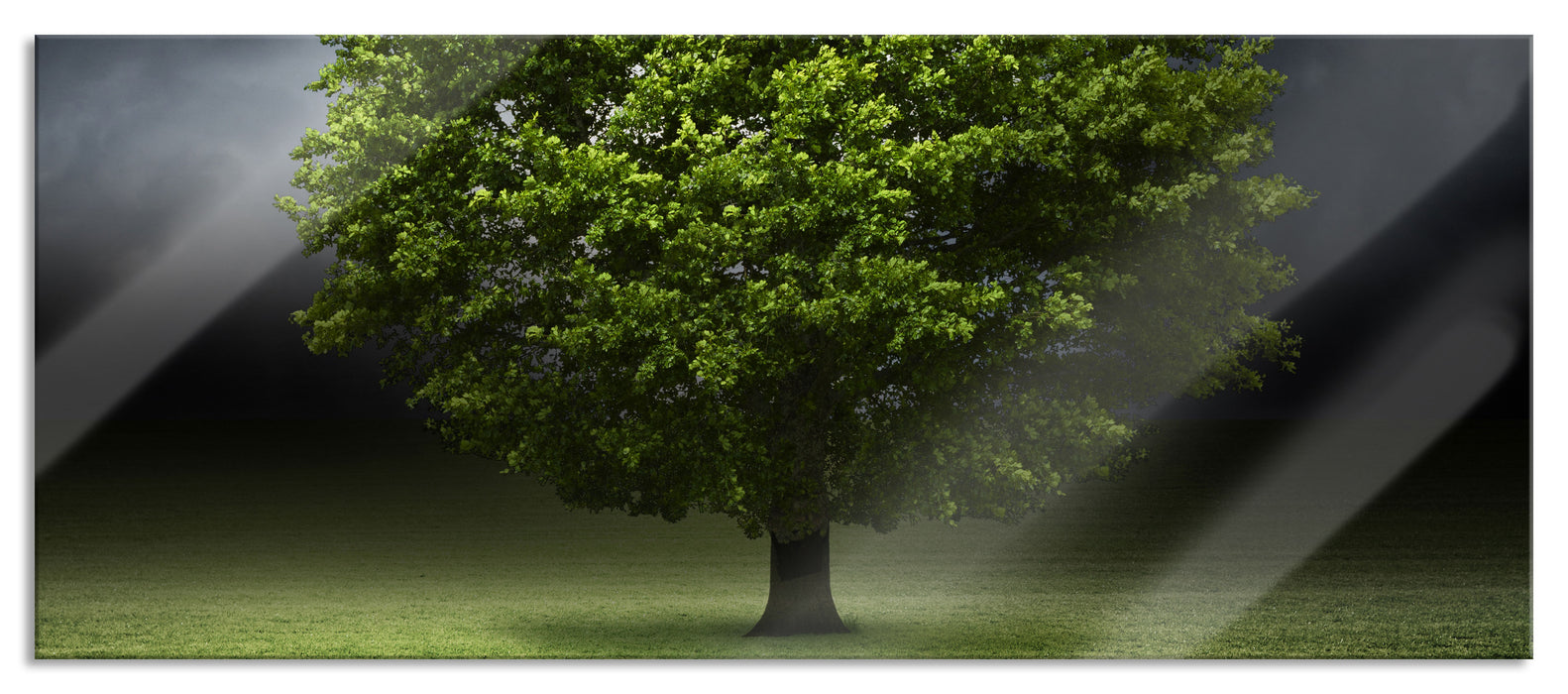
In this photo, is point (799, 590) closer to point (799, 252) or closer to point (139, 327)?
point (799, 252)

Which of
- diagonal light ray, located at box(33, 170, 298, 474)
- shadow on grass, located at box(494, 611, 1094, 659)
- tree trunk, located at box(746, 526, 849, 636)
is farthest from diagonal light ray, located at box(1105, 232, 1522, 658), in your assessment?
diagonal light ray, located at box(33, 170, 298, 474)

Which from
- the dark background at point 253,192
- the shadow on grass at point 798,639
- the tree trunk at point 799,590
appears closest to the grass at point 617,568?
the shadow on grass at point 798,639

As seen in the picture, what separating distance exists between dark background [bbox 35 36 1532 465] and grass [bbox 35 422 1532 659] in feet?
2.36

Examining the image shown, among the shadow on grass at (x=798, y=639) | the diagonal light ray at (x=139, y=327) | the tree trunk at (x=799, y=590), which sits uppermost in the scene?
the diagonal light ray at (x=139, y=327)

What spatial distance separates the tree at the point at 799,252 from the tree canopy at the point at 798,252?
0.03 metres

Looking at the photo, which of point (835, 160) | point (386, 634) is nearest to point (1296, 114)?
point (835, 160)

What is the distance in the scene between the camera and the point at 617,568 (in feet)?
44.8

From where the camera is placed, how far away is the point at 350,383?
9711 millimetres

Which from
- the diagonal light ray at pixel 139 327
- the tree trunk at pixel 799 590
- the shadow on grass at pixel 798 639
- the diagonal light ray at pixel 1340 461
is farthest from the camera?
the tree trunk at pixel 799 590

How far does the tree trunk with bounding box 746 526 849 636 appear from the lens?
1021 centimetres

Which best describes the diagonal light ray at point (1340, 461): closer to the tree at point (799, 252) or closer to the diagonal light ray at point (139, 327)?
the tree at point (799, 252)

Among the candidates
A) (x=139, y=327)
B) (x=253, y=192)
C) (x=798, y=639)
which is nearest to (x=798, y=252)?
(x=798, y=639)

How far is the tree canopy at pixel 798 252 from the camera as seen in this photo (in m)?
8.91

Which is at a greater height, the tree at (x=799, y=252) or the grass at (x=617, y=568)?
the tree at (x=799, y=252)
